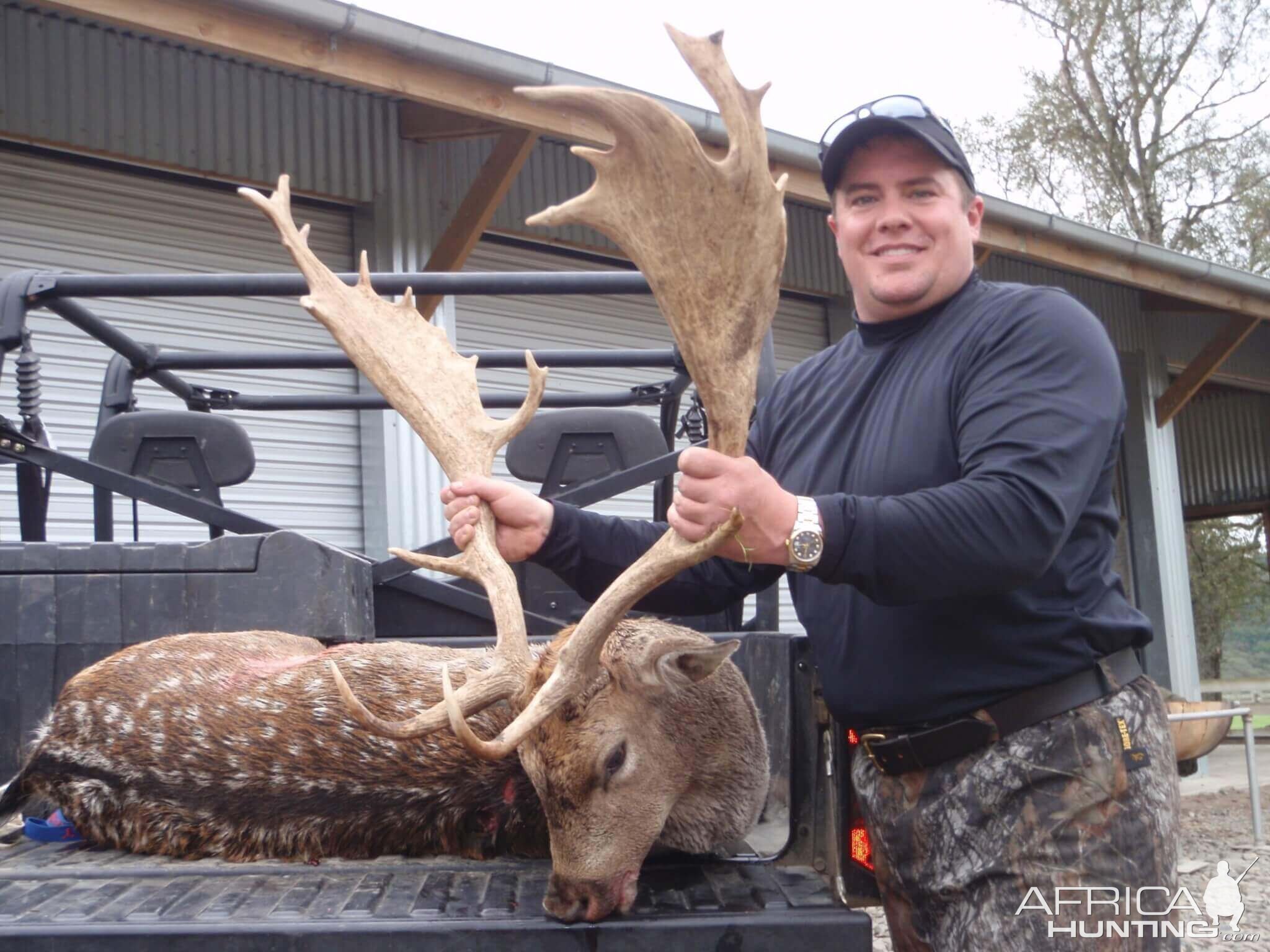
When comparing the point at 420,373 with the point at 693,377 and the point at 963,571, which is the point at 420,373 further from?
the point at 963,571

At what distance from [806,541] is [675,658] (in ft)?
2.60

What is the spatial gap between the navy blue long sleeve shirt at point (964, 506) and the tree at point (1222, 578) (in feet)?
94.8

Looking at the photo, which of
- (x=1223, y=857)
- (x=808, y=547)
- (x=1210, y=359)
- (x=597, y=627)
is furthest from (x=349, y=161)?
(x=1210, y=359)

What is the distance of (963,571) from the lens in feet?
7.29

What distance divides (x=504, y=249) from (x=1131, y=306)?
369 inches

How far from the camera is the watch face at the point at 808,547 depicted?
2234 millimetres

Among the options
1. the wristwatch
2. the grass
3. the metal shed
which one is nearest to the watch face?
the wristwatch

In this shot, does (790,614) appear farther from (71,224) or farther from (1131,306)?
(71,224)

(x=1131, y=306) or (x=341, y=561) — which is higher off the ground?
(x=1131, y=306)

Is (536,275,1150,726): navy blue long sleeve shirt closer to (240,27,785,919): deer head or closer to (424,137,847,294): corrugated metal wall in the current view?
(240,27,785,919): deer head

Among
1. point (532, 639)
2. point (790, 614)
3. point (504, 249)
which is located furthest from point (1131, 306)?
point (532, 639)

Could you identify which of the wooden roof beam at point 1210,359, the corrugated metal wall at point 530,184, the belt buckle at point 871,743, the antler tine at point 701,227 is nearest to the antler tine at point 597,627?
the antler tine at point 701,227

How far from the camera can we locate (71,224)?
9.19 metres

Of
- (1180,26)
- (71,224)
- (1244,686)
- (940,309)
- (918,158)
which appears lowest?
(1244,686)
